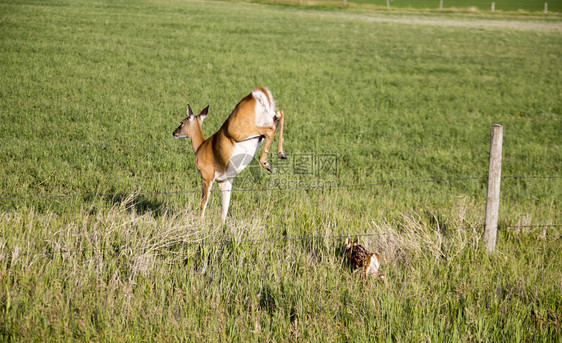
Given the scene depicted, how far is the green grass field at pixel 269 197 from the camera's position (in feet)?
14.2

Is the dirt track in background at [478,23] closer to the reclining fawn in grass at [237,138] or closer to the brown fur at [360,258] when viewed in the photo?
the brown fur at [360,258]

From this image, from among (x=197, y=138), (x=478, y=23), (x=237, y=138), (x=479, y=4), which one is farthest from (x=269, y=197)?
(x=479, y=4)

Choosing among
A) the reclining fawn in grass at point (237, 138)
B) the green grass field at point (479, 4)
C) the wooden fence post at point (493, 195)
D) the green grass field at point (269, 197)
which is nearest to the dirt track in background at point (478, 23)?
the green grass field at point (479, 4)

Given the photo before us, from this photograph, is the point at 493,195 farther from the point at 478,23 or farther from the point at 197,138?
the point at 478,23

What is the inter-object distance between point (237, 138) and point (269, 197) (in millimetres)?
2729

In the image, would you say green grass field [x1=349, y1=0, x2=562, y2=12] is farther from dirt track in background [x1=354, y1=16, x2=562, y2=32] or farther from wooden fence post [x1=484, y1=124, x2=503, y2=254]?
wooden fence post [x1=484, y1=124, x2=503, y2=254]

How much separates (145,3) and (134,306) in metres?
32.1

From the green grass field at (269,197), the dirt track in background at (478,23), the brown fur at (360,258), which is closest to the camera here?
the green grass field at (269,197)

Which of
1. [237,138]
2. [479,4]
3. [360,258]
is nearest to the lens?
[237,138]

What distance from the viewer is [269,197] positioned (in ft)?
22.1

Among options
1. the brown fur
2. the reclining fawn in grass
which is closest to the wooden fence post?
A: the brown fur

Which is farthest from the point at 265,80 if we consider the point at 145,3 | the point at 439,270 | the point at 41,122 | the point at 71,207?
the point at 145,3

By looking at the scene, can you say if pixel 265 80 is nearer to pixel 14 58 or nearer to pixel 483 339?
pixel 14 58

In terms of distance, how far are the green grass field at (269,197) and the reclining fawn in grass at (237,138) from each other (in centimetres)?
81
